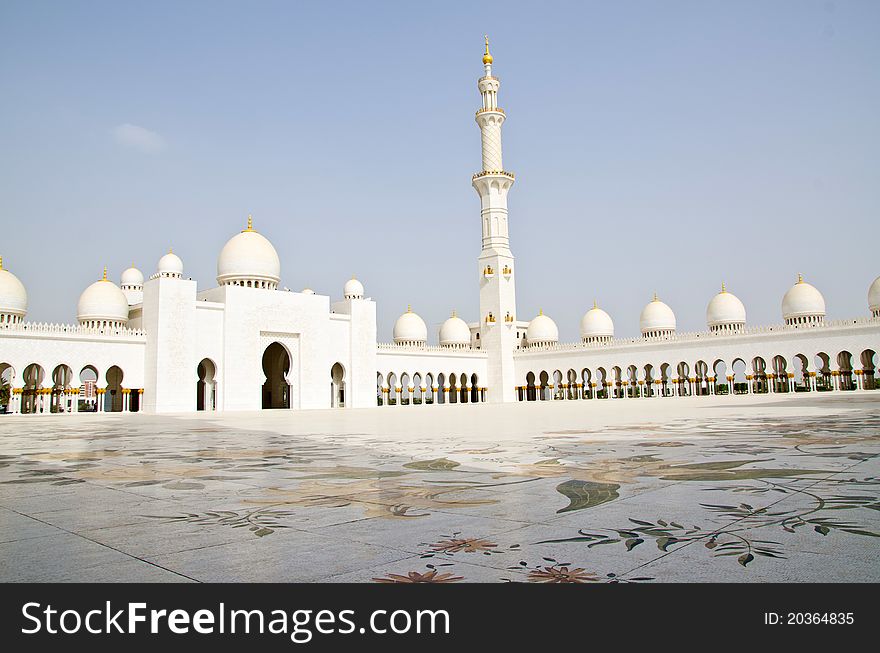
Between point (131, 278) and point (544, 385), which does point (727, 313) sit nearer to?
point (544, 385)

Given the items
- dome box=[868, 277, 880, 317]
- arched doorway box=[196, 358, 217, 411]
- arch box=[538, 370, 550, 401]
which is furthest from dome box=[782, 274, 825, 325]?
arched doorway box=[196, 358, 217, 411]

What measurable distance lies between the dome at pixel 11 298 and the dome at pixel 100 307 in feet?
7.89

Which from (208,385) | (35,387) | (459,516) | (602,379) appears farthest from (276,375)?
(459,516)

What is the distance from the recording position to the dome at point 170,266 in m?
33.1

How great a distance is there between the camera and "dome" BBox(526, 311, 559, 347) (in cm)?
4659

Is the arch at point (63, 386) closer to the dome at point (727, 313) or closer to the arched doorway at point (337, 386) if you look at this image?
the arched doorway at point (337, 386)

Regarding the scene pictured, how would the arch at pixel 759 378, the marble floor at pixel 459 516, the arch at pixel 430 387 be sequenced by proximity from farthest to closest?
the arch at pixel 430 387, the arch at pixel 759 378, the marble floor at pixel 459 516

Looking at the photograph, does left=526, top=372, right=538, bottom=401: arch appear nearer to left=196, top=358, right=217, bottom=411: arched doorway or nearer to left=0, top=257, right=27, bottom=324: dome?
left=196, top=358, right=217, bottom=411: arched doorway

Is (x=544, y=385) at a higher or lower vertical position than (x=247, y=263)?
lower

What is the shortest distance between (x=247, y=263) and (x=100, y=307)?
678 centimetres

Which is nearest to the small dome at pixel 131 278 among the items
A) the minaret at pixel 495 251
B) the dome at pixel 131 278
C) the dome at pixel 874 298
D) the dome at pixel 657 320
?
the dome at pixel 131 278

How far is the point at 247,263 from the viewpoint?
31.9 meters
